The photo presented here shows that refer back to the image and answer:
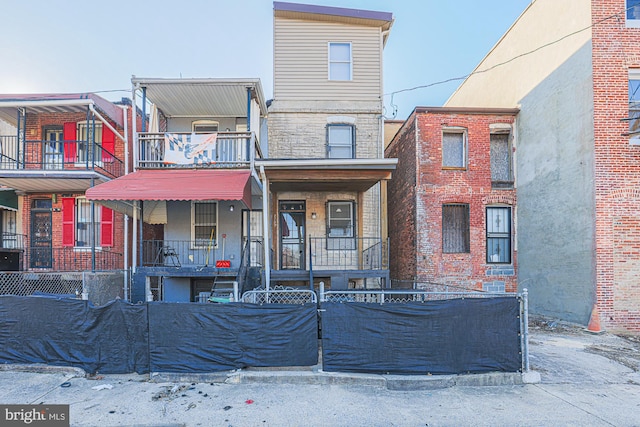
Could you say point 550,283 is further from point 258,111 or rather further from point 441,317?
point 258,111

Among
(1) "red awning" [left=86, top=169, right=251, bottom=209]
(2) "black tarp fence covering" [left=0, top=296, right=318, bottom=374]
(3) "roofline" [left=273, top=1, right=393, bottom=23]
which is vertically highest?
(3) "roofline" [left=273, top=1, right=393, bottom=23]

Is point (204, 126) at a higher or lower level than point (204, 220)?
higher

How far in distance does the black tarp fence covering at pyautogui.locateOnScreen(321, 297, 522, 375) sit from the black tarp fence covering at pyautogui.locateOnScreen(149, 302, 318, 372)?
0.50 m

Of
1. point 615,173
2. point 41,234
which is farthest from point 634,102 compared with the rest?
point 41,234

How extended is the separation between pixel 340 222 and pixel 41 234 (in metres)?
11.1

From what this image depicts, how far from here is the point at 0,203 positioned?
41.2 ft

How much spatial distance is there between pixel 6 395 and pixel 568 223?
43.8 ft

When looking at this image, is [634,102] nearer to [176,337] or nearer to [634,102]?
[634,102]

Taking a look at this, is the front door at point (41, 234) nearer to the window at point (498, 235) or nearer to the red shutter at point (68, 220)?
the red shutter at point (68, 220)

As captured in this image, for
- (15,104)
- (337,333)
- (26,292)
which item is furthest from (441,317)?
(15,104)

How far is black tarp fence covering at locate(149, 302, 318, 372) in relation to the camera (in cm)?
628

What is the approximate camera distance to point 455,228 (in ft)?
41.0

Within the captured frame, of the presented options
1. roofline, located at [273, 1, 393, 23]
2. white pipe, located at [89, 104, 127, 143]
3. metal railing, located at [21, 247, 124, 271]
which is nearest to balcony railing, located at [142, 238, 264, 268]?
metal railing, located at [21, 247, 124, 271]

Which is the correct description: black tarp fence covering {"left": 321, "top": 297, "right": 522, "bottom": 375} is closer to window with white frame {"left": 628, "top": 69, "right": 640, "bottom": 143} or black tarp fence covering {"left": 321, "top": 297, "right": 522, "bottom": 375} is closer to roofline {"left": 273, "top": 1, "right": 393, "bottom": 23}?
window with white frame {"left": 628, "top": 69, "right": 640, "bottom": 143}
